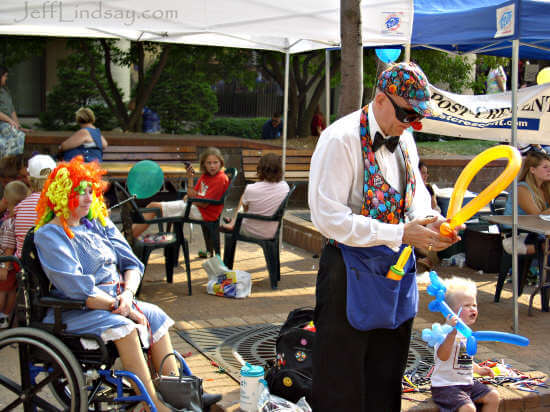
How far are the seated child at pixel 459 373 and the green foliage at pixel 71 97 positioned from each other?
14754 millimetres

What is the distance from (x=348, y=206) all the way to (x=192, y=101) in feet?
51.1

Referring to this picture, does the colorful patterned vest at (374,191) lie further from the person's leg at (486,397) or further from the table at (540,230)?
the table at (540,230)

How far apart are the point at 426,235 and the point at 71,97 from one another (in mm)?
16367

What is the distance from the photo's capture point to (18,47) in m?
15.8

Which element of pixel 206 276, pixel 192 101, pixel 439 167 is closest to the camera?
pixel 206 276

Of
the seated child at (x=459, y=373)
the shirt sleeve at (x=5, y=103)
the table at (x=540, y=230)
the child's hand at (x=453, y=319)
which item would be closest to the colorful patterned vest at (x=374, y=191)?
the child's hand at (x=453, y=319)

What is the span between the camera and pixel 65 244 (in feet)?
12.0

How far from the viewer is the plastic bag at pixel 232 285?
6430 mm

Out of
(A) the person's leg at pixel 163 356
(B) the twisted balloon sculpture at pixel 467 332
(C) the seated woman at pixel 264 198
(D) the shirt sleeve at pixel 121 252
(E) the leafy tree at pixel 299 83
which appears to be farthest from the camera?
(E) the leafy tree at pixel 299 83

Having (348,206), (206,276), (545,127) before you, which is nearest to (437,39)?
(545,127)

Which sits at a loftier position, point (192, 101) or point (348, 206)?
point (192, 101)

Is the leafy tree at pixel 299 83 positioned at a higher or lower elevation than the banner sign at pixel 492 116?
higher

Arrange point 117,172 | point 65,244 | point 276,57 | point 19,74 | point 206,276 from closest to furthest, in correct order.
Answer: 1. point 65,244
2. point 206,276
3. point 117,172
4. point 276,57
5. point 19,74

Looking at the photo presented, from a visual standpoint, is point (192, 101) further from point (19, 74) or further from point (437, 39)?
point (437, 39)
